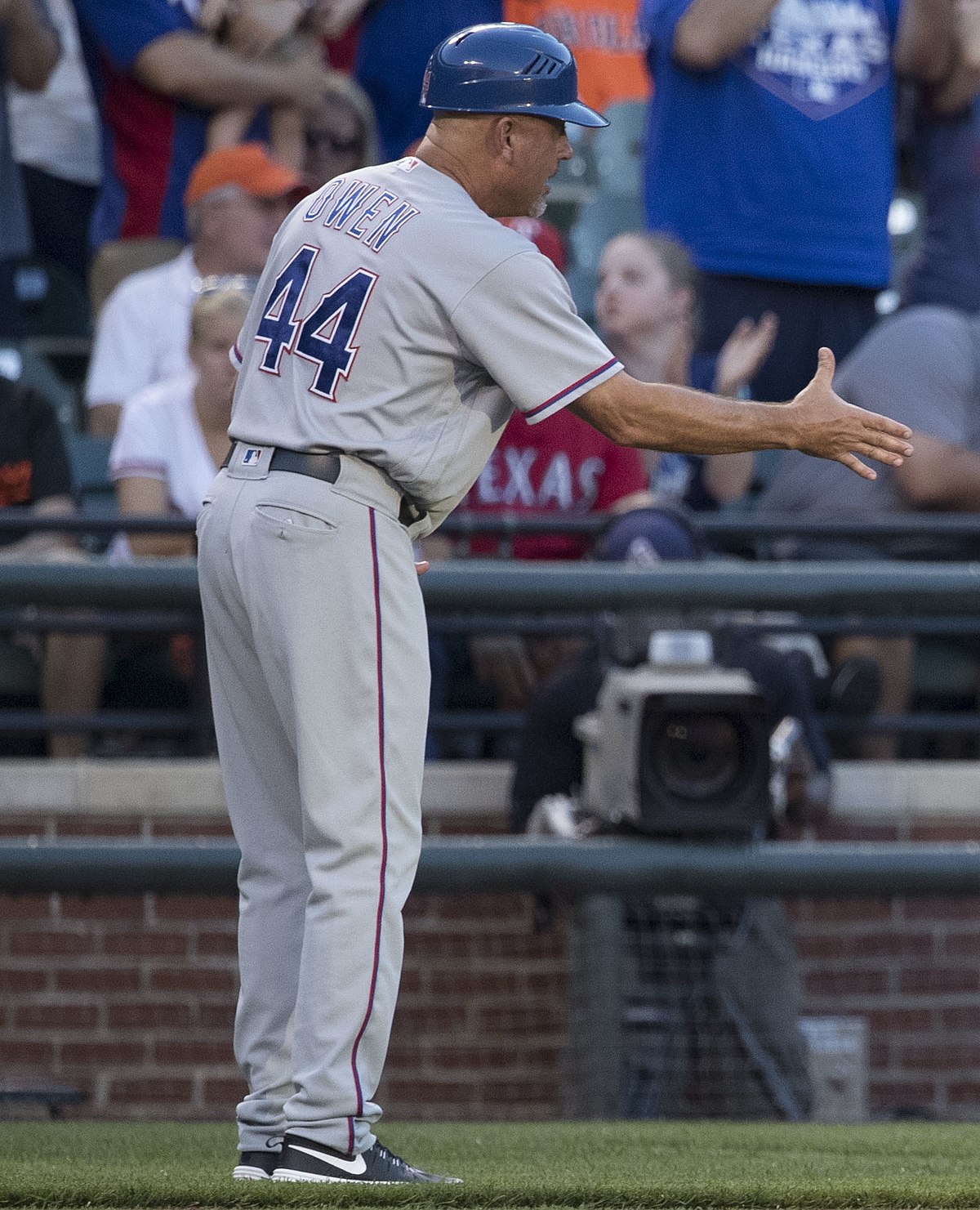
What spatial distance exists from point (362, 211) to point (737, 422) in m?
0.66

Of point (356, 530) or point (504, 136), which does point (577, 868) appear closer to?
point (356, 530)

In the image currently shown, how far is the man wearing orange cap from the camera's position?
238 inches

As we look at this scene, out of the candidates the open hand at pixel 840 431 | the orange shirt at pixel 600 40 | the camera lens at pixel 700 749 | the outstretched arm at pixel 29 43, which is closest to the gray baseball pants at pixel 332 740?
the open hand at pixel 840 431

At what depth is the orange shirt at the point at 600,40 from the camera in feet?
23.3


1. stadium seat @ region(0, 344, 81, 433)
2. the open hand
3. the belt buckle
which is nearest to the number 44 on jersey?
the belt buckle

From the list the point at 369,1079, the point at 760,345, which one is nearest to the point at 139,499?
the point at 760,345

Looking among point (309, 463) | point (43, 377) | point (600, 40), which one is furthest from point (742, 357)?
point (309, 463)

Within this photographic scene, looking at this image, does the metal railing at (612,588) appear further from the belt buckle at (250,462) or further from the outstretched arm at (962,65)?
the outstretched arm at (962,65)

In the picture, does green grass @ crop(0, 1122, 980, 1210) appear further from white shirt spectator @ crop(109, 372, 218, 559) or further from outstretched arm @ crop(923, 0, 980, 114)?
outstretched arm @ crop(923, 0, 980, 114)

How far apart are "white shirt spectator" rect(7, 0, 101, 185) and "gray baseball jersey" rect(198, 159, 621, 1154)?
157 inches

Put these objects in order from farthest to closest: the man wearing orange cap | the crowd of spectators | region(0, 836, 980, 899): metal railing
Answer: the man wearing orange cap < the crowd of spectators < region(0, 836, 980, 899): metal railing

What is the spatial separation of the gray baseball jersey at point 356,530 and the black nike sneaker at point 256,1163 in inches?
0.6

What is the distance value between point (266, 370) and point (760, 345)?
3.32 metres

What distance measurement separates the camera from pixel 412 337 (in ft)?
9.89
